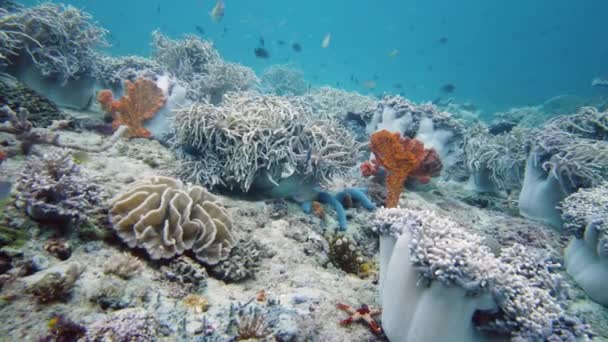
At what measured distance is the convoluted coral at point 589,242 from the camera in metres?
4.20

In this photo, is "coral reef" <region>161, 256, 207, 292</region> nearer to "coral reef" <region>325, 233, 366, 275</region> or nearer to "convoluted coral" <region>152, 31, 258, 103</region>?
"coral reef" <region>325, 233, 366, 275</region>

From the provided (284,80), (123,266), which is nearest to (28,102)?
(123,266)

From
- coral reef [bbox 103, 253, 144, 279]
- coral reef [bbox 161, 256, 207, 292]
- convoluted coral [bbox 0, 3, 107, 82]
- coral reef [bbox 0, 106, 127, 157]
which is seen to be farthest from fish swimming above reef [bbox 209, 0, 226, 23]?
coral reef [bbox 103, 253, 144, 279]

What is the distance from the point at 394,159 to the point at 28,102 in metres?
6.33

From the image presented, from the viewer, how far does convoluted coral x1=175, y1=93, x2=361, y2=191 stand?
4773mm

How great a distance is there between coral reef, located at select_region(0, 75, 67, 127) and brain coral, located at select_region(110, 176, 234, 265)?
3149 mm

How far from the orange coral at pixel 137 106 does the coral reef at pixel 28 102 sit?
0.97 meters

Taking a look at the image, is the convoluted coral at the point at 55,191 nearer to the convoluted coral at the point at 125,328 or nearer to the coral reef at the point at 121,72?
the convoluted coral at the point at 125,328

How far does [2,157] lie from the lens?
3979 millimetres

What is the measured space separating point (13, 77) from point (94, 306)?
5.57 m

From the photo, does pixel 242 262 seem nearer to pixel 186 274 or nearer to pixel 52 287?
pixel 186 274

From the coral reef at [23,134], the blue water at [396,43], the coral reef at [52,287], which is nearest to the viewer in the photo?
the coral reef at [52,287]

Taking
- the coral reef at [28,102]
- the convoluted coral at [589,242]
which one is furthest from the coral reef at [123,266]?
the convoluted coral at [589,242]

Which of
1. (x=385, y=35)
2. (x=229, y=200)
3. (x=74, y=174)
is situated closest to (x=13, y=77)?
(x=74, y=174)
